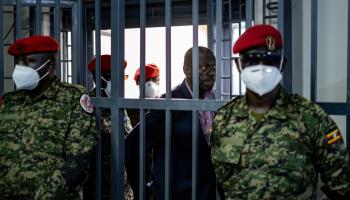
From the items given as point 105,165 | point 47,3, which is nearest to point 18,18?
point 47,3

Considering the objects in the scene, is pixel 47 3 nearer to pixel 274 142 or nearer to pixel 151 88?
pixel 151 88

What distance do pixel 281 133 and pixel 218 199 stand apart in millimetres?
469

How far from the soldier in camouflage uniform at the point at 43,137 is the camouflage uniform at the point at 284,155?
2.05ft

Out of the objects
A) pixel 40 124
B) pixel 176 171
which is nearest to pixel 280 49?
pixel 176 171

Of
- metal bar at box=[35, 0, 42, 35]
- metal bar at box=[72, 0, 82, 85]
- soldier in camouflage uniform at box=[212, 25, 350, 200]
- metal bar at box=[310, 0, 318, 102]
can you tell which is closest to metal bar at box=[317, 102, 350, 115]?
metal bar at box=[310, 0, 318, 102]

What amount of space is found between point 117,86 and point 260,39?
0.80m

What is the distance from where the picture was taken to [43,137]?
72.1 inches

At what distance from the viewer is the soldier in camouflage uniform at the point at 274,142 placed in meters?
1.44

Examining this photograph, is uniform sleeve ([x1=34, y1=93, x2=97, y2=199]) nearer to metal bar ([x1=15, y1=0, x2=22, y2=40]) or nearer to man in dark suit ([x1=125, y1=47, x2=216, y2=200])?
man in dark suit ([x1=125, y1=47, x2=216, y2=200])

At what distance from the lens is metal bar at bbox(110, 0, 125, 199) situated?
205cm

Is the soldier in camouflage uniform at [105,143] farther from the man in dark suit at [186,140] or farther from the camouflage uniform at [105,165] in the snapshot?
the man in dark suit at [186,140]

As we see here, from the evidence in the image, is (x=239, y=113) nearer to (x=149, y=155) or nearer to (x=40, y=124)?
(x=40, y=124)

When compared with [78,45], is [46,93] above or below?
below

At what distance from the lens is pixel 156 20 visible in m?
3.89
